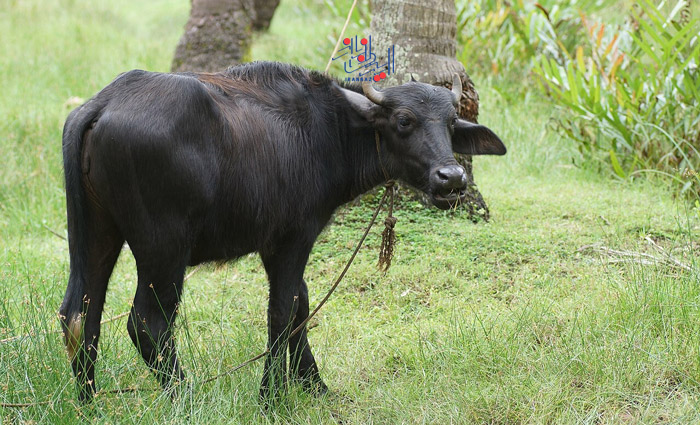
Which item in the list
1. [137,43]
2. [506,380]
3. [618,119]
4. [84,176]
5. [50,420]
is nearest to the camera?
[50,420]

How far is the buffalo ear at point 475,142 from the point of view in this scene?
13.7 ft

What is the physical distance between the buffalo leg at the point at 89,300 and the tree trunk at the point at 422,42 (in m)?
2.81

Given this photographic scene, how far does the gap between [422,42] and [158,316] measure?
Answer: 3246 millimetres

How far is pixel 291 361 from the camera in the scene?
4016 millimetres

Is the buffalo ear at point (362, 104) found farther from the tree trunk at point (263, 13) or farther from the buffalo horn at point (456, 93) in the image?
the tree trunk at point (263, 13)

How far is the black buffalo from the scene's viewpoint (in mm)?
3342

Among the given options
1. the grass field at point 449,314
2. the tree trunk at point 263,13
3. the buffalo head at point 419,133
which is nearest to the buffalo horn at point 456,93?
the buffalo head at point 419,133

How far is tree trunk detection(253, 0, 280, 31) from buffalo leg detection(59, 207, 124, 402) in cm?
1008

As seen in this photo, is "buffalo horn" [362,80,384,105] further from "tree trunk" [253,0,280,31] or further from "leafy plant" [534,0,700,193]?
"tree trunk" [253,0,280,31]

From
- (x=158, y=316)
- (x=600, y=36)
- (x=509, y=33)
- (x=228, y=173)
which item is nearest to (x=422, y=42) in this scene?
(x=228, y=173)

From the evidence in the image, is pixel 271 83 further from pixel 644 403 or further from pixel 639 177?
pixel 639 177

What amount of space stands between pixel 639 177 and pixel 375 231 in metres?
2.94

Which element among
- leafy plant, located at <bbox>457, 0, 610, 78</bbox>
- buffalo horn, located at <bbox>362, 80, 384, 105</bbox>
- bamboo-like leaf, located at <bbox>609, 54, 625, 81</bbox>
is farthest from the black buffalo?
leafy plant, located at <bbox>457, 0, 610, 78</bbox>

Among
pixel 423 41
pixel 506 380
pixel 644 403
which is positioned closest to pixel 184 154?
pixel 506 380
